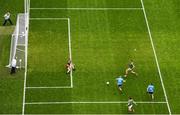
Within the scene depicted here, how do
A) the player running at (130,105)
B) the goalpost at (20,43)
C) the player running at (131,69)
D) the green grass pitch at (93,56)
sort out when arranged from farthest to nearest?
the goalpost at (20,43), the player running at (131,69), the green grass pitch at (93,56), the player running at (130,105)

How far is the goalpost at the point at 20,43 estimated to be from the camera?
4650 centimetres

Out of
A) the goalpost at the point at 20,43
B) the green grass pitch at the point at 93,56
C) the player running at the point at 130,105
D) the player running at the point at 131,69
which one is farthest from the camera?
the goalpost at the point at 20,43

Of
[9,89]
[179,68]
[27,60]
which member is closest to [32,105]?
[9,89]

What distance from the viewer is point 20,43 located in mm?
47438

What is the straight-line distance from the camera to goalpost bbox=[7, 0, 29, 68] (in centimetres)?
4650

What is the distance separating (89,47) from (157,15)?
8286mm

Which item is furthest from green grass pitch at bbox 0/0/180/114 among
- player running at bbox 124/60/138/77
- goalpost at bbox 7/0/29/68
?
goalpost at bbox 7/0/29/68

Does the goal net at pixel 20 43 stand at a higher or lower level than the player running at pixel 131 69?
higher

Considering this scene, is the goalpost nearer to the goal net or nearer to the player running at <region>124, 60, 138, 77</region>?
the goal net

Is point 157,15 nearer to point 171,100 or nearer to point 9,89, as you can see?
point 171,100

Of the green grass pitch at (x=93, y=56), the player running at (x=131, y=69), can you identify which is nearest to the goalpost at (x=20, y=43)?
the green grass pitch at (x=93, y=56)

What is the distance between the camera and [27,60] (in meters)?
47.1

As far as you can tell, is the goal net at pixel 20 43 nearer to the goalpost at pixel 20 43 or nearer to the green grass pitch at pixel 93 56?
the goalpost at pixel 20 43

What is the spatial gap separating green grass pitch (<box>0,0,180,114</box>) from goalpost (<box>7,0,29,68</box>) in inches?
23.4
